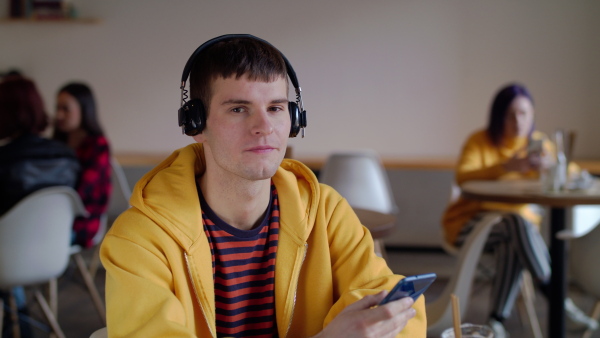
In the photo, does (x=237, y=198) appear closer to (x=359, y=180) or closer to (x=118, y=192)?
(x=359, y=180)

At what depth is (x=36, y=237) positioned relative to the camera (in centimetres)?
240

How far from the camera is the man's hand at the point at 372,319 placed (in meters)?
0.90

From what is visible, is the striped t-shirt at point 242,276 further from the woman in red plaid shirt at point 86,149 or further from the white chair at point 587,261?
the woman in red plaid shirt at point 86,149

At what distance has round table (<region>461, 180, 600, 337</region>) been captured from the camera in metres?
2.45

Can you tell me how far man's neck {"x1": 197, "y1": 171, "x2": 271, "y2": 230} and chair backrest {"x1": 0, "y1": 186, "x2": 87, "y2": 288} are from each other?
1.50 meters

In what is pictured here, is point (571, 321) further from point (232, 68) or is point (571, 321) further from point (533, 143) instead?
point (232, 68)

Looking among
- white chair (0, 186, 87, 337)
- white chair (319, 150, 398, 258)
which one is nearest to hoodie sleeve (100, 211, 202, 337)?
white chair (0, 186, 87, 337)

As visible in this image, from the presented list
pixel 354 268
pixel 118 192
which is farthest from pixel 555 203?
pixel 118 192

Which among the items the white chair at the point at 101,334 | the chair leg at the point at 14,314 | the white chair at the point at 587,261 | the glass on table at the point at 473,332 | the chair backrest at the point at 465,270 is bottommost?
the chair leg at the point at 14,314

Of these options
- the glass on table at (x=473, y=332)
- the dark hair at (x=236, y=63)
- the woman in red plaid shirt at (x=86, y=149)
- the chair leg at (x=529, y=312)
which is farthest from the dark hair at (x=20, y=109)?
the chair leg at (x=529, y=312)

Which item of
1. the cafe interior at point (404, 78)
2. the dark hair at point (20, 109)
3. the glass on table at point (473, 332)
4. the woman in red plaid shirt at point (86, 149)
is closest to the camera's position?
the glass on table at point (473, 332)

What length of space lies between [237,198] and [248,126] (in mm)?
139

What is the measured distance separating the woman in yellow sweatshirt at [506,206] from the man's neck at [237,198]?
Result: 189 cm

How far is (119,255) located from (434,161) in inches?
138
